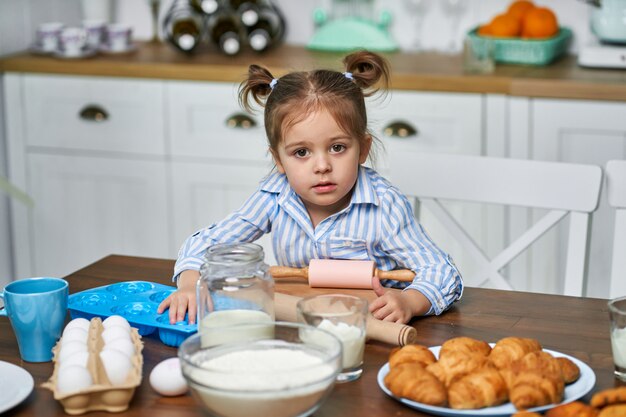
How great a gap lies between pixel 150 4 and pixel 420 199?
70.1 inches

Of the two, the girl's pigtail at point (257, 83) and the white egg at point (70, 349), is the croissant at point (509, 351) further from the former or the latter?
the girl's pigtail at point (257, 83)

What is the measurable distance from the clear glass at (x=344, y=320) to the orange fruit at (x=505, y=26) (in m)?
1.87

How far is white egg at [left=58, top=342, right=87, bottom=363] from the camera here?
111 cm

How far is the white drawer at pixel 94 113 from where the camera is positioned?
2951 mm

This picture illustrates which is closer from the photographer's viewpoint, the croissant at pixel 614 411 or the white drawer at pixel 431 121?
the croissant at pixel 614 411

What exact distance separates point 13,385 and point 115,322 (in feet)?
0.45

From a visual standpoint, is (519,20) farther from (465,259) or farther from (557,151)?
(465,259)

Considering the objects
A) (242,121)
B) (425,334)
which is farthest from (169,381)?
(242,121)

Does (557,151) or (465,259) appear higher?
(557,151)

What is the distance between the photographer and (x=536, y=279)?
2.75m

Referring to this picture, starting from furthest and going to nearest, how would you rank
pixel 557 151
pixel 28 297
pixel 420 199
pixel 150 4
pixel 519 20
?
pixel 150 4 → pixel 519 20 → pixel 557 151 → pixel 420 199 → pixel 28 297

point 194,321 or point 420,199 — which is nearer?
point 194,321

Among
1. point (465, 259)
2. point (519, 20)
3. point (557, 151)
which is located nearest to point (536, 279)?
point (465, 259)

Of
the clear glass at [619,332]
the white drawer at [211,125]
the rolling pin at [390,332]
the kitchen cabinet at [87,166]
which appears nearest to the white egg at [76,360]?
the rolling pin at [390,332]
